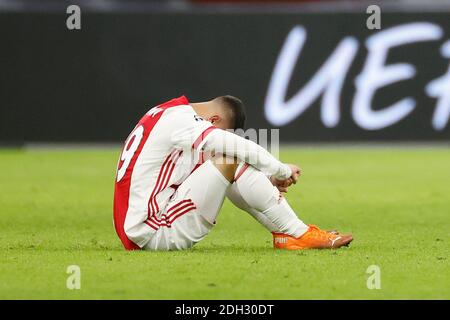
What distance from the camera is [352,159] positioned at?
52.6ft

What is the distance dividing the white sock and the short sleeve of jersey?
0.35 metres

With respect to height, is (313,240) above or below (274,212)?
below

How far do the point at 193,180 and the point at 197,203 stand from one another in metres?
0.15

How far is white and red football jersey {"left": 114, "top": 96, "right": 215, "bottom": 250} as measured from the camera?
719 cm

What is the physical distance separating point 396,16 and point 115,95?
4.29m

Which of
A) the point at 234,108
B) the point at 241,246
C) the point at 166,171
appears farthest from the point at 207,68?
the point at 166,171

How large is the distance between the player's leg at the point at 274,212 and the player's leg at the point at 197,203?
111 mm

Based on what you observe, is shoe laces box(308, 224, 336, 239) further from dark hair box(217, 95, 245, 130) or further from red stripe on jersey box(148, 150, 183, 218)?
red stripe on jersey box(148, 150, 183, 218)

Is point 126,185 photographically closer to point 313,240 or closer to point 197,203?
point 197,203

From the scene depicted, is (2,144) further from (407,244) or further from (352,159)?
(407,244)

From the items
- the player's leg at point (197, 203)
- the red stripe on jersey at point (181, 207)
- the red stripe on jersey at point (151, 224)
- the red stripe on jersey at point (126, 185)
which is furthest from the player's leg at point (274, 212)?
the red stripe on jersey at point (126, 185)

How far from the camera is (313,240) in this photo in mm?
7426
